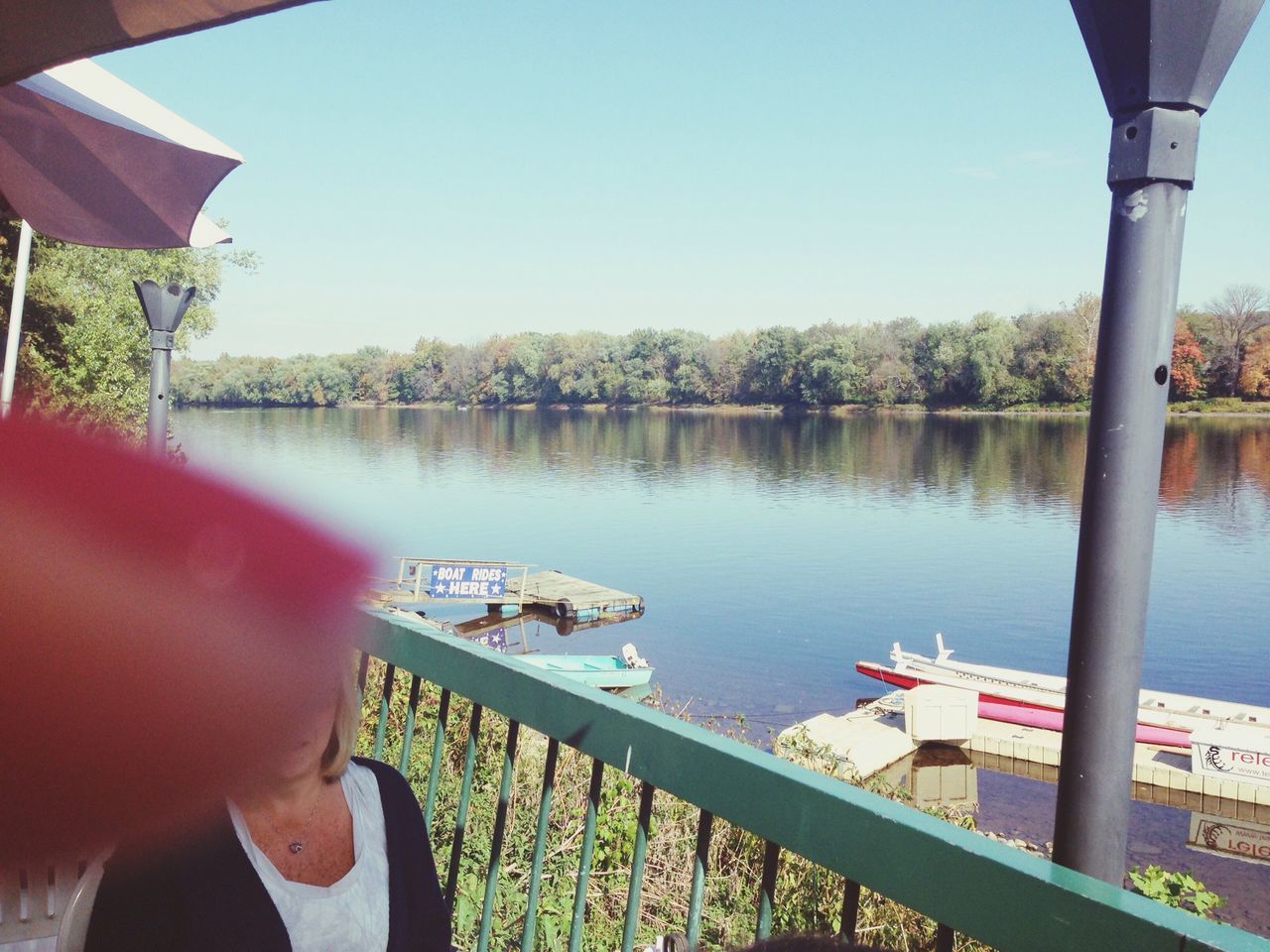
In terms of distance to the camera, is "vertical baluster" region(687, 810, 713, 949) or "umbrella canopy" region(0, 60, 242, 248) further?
"umbrella canopy" region(0, 60, 242, 248)

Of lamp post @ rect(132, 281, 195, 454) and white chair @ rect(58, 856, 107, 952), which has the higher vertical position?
lamp post @ rect(132, 281, 195, 454)

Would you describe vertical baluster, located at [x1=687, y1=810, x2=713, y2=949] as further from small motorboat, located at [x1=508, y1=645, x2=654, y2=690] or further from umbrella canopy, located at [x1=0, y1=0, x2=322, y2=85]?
small motorboat, located at [x1=508, y1=645, x2=654, y2=690]

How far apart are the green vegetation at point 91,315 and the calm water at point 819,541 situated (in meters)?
4.87

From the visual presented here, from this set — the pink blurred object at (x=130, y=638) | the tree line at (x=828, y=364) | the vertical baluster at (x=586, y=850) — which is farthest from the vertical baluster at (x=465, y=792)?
the tree line at (x=828, y=364)

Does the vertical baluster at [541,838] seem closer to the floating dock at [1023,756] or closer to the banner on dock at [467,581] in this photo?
the floating dock at [1023,756]

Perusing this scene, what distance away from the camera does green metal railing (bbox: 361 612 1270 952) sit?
113 cm

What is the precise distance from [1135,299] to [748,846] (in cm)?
409

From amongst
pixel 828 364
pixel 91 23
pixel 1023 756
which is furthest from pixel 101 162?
pixel 828 364

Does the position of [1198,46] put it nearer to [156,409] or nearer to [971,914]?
[971,914]

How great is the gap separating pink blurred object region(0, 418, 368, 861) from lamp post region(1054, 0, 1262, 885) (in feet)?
4.07

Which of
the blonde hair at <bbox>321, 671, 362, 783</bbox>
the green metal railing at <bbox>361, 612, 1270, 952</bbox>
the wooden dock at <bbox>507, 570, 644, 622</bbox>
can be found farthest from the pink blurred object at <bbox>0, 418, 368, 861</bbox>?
the wooden dock at <bbox>507, 570, 644, 622</bbox>

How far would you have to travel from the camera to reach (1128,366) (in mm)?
1443

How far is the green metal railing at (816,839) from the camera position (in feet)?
3.71

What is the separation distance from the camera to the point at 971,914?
4.06 ft
